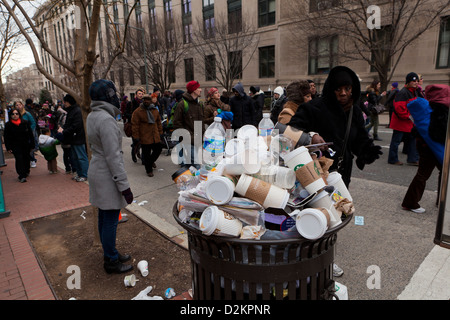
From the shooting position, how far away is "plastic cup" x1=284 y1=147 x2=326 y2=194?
1724 mm

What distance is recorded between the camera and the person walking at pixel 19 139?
744cm

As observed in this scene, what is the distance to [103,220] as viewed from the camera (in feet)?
10.8

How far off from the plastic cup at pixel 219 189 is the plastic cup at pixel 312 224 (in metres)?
0.37

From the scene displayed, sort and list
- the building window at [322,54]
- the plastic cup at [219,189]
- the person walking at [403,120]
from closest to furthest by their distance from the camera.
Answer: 1. the plastic cup at [219,189]
2. the person walking at [403,120]
3. the building window at [322,54]

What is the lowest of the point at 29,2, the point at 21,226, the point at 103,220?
the point at 21,226

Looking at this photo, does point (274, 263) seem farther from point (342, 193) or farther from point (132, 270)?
point (132, 270)

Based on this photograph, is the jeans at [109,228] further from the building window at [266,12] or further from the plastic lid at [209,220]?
the building window at [266,12]

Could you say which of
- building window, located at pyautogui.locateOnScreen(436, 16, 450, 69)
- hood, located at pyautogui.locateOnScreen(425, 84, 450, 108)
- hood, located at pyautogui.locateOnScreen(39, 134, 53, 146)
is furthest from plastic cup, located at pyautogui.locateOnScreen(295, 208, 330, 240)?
building window, located at pyautogui.locateOnScreen(436, 16, 450, 69)

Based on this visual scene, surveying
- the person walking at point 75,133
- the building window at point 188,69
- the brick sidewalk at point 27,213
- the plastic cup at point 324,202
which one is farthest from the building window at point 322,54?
the plastic cup at point 324,202

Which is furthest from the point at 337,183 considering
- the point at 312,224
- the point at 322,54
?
the point at 322,54

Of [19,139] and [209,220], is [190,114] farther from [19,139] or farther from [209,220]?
[209,220]
